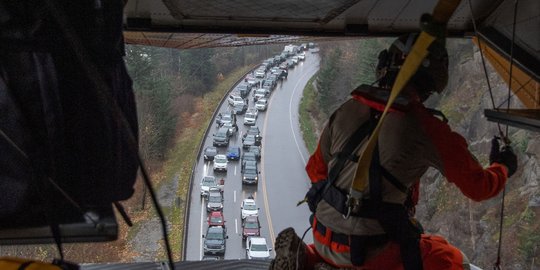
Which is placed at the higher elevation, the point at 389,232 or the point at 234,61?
the point at 389,232

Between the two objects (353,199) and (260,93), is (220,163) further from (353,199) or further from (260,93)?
(353,199)

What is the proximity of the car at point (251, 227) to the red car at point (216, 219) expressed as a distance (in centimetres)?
66

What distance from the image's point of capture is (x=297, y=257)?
2.46 metres

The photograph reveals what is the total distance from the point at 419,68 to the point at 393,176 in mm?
446

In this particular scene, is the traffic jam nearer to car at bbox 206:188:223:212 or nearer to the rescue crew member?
car at bbox 206:188:223:212

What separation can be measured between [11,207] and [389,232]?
1408 millimetres

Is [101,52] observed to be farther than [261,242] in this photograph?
No

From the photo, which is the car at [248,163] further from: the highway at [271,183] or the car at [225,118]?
the car at [225,118]

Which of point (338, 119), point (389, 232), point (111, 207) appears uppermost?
point (338, 119)

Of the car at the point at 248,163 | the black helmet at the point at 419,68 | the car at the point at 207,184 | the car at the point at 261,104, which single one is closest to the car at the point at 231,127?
the car at the point at 248,163

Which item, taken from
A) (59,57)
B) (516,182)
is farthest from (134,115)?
(516,182)

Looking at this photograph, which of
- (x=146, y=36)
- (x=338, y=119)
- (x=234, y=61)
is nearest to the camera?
(x=338, y=119)

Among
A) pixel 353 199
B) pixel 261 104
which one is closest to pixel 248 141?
pixel 261 104

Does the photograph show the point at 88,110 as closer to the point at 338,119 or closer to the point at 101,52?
the point at 101,52
